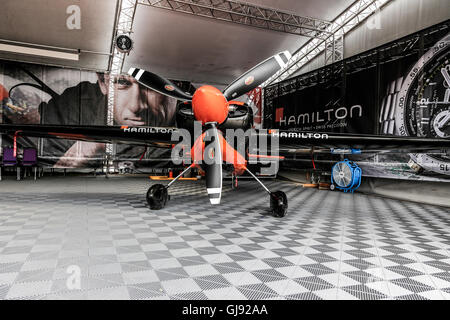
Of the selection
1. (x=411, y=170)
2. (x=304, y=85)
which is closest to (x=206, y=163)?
(x=411, y=170)

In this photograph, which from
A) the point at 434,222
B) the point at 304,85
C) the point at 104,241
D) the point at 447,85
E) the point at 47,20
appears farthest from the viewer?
the point at 304,85

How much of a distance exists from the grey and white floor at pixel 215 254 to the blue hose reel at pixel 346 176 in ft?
11.7

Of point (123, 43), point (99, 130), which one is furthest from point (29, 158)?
point (99, 130)

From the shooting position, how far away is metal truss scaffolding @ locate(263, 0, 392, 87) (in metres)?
10.5

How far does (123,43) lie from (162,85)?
6.97 meters

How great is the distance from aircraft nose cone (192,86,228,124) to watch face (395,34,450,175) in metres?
5.79

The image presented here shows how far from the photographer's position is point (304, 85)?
12.0 metres

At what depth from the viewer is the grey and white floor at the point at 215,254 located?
210 centimetres

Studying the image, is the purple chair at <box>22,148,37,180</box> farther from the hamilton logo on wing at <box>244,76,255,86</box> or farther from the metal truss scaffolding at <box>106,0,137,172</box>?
the hamilton logo on wing at <box>244,76,255,86</box>

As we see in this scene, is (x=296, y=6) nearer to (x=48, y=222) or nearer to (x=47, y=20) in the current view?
(x=47, y=20)

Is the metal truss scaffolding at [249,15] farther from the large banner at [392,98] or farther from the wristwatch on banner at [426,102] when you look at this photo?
the wristwatch on banner at [426,102]

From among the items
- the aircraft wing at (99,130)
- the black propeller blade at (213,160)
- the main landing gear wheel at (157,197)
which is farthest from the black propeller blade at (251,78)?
the main landing gear wheel at (157,197)

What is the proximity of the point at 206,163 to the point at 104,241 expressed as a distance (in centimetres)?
193
